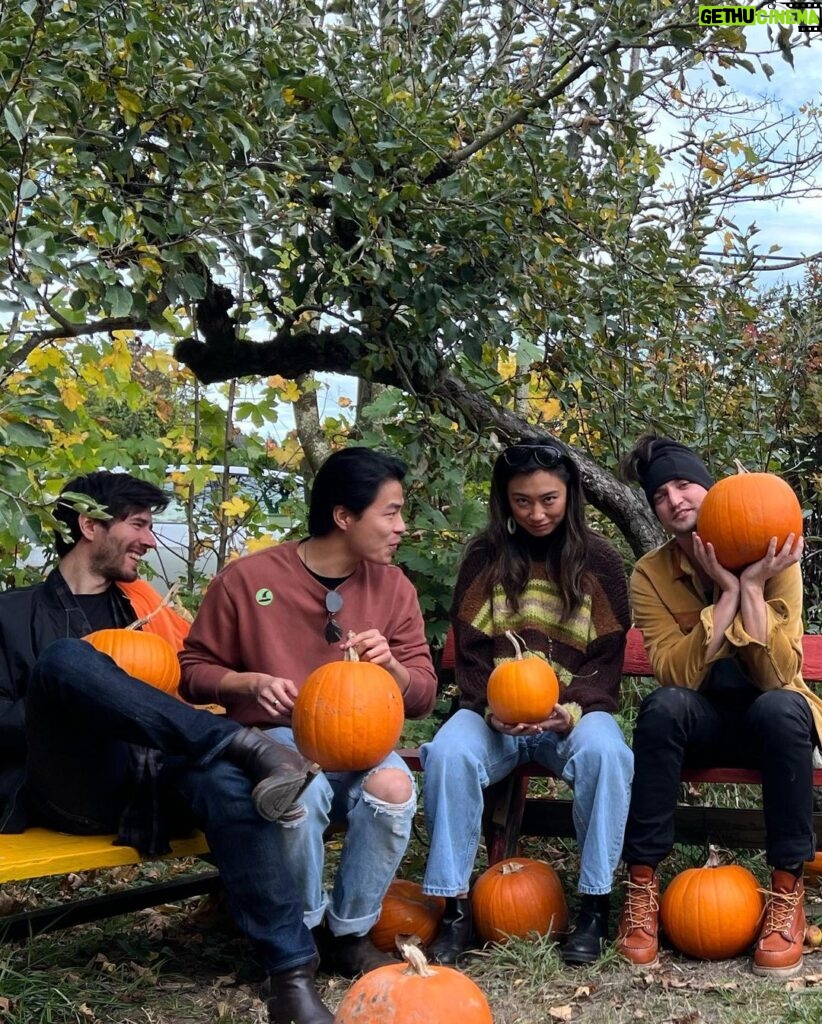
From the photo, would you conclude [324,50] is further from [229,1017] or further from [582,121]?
[229,1017]

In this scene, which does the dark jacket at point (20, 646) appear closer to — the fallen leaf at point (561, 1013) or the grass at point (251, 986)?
the grass at point (251, 986)

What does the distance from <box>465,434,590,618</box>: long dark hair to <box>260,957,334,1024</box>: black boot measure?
140cm

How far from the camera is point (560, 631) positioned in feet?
12.4

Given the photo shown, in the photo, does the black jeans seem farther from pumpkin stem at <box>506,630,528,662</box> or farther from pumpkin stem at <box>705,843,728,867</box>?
pumpkin stem at <box>506,630,528,662</box>

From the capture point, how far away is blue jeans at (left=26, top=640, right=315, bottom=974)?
2875mm

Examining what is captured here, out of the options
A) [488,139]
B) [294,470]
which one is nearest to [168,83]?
[488,139]

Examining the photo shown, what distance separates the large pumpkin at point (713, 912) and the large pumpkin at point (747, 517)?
0.91 meters

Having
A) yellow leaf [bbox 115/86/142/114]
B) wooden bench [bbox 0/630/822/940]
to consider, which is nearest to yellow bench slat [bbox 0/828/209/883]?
wooden bench [bbox 0/630/822/940]

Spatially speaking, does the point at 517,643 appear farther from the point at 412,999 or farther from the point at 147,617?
the point at 412,999

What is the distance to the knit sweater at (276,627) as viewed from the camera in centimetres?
343

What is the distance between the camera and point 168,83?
129 inches

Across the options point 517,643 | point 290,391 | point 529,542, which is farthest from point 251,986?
point 290,391

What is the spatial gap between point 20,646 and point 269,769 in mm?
902

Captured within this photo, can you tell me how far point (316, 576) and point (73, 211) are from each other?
126 centimetres
